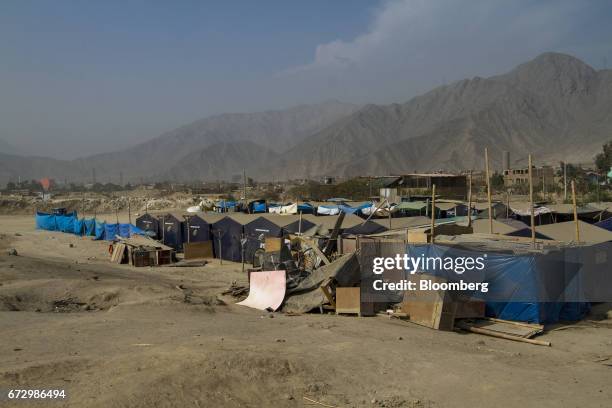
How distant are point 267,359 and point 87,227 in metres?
33.2

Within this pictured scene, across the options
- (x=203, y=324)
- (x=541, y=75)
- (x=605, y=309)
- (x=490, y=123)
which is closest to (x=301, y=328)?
(x=203, y=324)

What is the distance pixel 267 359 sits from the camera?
856 centimetres

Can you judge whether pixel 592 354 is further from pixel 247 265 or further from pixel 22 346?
pixel 247 265

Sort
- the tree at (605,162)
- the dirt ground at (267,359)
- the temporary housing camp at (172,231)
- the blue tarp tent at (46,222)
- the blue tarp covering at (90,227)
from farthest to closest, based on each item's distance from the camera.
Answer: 1. the tree at (605,162)
2. the blue tarp tent at (46,222)
3. the blue tarp covering at (90,227)
4. the temporary housing camp at (172,231)
5. the dirt ground at (267,359)

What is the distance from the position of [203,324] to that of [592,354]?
789cm

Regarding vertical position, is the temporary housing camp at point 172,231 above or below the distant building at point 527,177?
below

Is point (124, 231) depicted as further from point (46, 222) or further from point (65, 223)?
point (46, 222)

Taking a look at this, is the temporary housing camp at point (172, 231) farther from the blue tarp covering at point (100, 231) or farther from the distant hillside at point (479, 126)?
the distant hillside at point (479, 126)

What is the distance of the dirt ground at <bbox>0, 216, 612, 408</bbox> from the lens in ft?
24.6

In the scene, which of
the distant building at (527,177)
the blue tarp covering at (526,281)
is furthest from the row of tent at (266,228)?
the distant building at (527,177)

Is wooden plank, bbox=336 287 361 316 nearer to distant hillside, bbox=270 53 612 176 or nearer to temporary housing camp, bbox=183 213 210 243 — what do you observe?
temporary housing camp, bbox=183 213 210 243

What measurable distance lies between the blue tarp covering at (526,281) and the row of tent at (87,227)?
71.1ft

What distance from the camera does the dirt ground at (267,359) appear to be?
7496mm

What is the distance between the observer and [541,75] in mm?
183250
